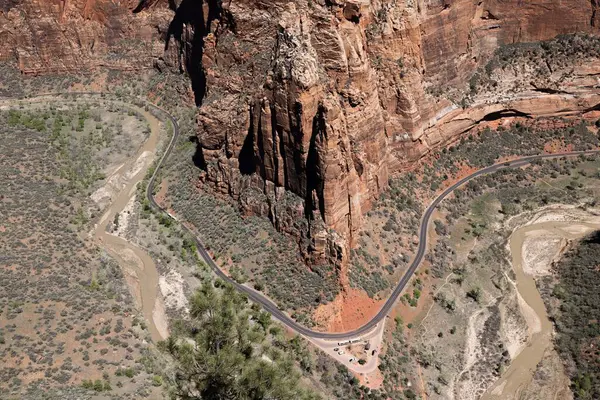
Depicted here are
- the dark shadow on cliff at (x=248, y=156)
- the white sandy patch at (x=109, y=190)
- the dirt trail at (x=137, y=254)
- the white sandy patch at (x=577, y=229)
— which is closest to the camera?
the dirt trail at (x=137, y=254)

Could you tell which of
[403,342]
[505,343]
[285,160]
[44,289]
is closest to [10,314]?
[44,289]

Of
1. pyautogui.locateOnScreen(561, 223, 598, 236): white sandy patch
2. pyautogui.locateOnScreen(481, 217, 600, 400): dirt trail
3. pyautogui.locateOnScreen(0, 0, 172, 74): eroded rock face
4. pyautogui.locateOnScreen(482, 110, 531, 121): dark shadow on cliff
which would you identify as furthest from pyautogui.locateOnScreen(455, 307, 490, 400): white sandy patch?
pyautogui.locateOnScreen(0, 0, 172, 74): eroded rock face

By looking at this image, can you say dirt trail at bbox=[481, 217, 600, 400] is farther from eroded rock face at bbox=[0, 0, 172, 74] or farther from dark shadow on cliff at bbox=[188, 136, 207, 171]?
eroded rock face at bbox=[0, 0, 172, 74]

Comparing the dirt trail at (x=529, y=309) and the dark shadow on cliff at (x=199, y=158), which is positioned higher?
the dark shadow on cliff at (x=199, y=158)

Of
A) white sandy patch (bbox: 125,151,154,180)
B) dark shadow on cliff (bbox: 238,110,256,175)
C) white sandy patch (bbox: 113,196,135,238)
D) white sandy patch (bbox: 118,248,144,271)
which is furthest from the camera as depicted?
white sandy patch (bbox: 125,151,154,180)

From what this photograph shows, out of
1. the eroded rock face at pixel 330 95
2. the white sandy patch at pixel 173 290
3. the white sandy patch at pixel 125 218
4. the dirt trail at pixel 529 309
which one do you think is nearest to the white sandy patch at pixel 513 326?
the dirt trail at pixel 529 309

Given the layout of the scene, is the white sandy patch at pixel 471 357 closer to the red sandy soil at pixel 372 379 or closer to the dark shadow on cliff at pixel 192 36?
the red sandy soil at pixel 372 379
